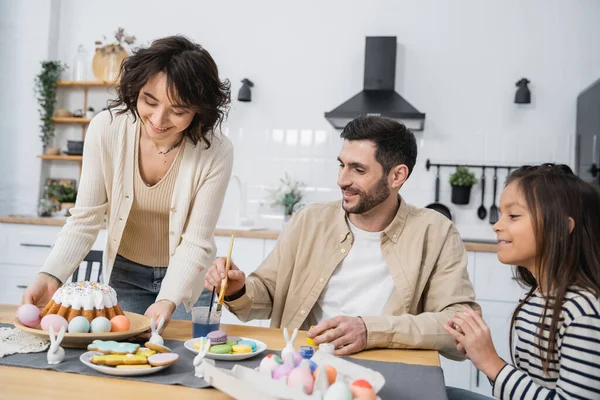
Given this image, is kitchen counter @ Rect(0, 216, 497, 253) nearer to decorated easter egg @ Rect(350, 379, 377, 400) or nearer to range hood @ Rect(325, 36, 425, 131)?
range hood @ Rect(325, 36, 425, 131)

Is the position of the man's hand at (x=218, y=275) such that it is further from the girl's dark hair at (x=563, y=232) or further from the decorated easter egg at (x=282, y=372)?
the girl's dark hair at (x=563, y=232)

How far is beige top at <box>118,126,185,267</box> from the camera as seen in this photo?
1844 millimetres

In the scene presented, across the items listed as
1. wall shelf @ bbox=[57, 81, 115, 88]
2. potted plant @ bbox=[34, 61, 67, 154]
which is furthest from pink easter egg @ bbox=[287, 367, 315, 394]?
potted plant @ bbox=[34, 61, 67, 154]

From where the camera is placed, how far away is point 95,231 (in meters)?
1.76

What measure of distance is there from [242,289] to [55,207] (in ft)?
Result: 10.2

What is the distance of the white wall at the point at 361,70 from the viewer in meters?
3.99

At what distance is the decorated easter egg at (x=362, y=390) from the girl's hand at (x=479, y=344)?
1.26 feet

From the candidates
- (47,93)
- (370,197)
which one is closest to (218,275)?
(370,197)

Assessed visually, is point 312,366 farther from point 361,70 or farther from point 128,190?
point 361,70

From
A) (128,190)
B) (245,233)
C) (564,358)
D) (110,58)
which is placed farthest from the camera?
(110,58)

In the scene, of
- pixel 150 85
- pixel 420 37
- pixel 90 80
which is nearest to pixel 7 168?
pixel 90 80

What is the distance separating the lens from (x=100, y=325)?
133 centimetres

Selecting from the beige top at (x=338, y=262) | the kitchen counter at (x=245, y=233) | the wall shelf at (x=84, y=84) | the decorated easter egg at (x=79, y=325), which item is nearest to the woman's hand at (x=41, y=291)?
the decorated easter egg at (x=79, y=325)

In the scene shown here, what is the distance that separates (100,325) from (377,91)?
2.99 meters
